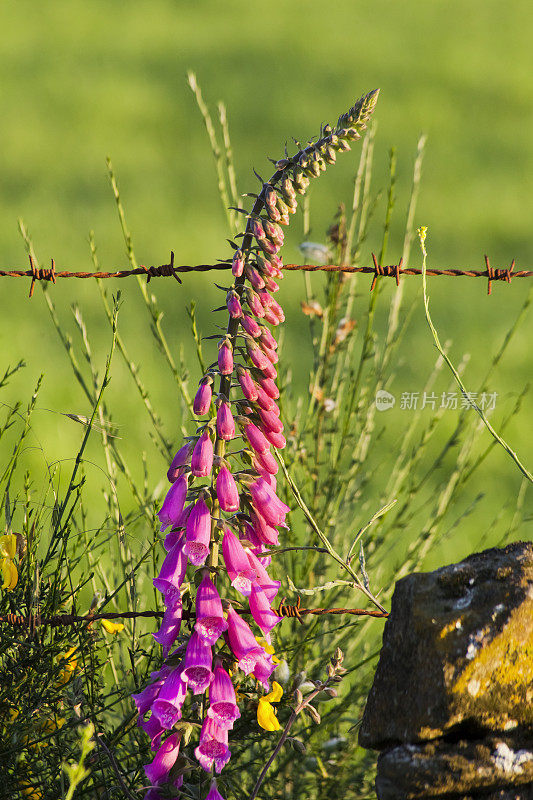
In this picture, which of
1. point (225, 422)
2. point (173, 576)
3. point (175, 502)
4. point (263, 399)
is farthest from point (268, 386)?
point (173, 576)

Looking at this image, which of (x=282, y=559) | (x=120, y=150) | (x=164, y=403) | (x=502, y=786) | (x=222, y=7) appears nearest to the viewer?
(x=502, y=786)

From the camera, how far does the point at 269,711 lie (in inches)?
57.6

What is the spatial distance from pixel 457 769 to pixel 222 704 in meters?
0.36

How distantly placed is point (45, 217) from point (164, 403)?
10.5 ft

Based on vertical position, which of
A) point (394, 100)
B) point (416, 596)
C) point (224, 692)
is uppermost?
point (394, 100)

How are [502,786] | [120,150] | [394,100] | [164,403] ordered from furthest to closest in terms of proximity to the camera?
[394,100] → [120,150] → [164,403] → [502,786]

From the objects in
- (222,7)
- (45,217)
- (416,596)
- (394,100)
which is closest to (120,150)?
(45,217)

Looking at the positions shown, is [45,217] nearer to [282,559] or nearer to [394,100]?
[394,100]

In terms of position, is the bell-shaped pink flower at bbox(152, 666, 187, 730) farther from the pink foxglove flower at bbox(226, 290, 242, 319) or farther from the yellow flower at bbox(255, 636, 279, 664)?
the pink foxglove flower at bbox(226, 290, 242, 319)

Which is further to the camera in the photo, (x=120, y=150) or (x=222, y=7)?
(x=222, y=7)

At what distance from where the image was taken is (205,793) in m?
1.39

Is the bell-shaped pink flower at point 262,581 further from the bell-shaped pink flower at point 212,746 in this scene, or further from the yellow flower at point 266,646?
the bell-shaped pink flower at point 212,746

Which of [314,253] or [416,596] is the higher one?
[314,253]

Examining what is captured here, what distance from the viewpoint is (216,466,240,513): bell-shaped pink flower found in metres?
1.37
